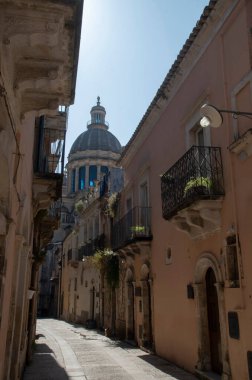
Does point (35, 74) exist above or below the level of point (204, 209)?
above

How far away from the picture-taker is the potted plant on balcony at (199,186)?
25.3 ft

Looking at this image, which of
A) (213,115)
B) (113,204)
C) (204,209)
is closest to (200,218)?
(204,209)

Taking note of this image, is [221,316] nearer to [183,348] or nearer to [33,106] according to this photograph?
[183,348]

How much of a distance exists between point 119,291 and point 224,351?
947 centimetres

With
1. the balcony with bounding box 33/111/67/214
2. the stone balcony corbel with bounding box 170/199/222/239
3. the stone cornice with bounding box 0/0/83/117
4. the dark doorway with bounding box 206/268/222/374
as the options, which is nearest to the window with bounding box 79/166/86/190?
the balcony with bounding box 33/111/67/214

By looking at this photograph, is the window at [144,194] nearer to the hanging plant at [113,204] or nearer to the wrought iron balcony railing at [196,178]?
the hanging plant at [113,204]

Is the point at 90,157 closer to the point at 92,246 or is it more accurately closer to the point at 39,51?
the point at 92,246

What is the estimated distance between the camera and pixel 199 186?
Result: 25.4 feet

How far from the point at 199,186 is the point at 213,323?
3092 millimetres

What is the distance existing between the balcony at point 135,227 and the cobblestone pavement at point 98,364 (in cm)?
349

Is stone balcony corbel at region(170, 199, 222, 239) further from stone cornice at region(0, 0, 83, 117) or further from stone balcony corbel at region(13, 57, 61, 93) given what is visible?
stone balcony corbel at region(13, 57, 61, 93)

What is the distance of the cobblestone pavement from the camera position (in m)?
8.82

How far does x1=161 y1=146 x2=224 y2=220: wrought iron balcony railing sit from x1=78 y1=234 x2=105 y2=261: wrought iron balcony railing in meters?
11.6

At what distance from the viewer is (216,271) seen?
25.9ft
